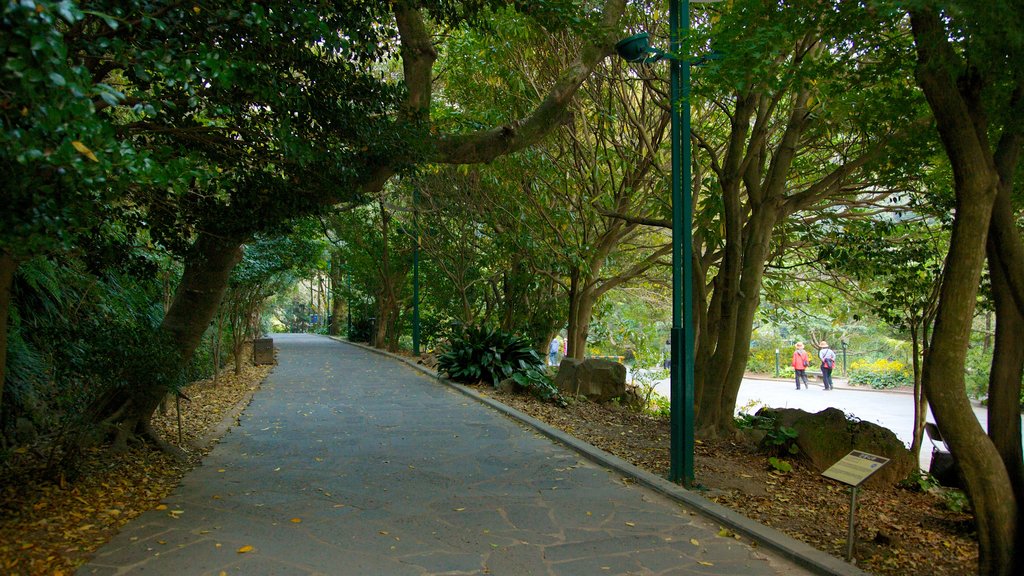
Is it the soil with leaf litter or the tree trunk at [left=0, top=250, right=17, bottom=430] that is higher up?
the tree trunk at [left=0, top=250, right=17, bottom=430]

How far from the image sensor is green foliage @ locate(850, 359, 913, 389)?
21516mm

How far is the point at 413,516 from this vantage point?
5523 millimetres

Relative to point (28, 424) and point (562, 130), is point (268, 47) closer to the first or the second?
point (28, 424)

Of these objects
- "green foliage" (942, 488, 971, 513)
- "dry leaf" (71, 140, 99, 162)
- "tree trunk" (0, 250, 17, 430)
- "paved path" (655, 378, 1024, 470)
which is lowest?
"paved path" (655, 378, 1024, 470)

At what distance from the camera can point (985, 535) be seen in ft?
13.6

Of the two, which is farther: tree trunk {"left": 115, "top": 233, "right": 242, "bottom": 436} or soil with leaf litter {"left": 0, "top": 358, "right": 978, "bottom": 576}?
tree trunk {"left": 115, "top": 233, "right": 242, "bottom": 436}

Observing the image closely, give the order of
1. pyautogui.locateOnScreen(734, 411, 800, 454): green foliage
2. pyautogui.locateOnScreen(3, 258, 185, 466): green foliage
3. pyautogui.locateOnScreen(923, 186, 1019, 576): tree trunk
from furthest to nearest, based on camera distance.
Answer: pyautogui.locateOnScreen(734, 411, 800, 454): green foliage, pyautogui.locateOnScreen(3, 258, 185, 466): green foliage, pyautogui.locateOnScreen(923, 186, 1019, 576): tree trunk

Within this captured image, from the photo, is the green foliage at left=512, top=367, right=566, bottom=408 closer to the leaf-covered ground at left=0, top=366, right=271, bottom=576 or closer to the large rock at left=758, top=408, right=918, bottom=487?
the large rock at left=758, top=408, right=918, bottom=487

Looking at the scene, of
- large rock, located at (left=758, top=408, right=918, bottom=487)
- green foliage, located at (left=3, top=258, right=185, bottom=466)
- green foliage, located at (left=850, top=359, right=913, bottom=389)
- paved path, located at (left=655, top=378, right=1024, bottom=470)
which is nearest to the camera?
green foliage, located at (left=3, top=258, right=185, bottom=466)

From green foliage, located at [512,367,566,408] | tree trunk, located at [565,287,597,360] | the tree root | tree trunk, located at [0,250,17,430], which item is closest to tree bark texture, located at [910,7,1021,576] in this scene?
tree trunk, located at [0,250,17,430]

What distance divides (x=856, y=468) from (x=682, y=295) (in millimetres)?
2317

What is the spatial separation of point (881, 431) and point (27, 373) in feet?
28.4

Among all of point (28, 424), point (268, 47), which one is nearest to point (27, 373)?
point (28, 424)

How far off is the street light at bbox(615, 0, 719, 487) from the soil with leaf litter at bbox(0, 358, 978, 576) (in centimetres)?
45
